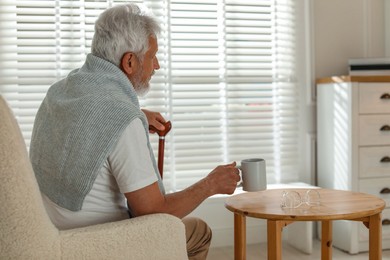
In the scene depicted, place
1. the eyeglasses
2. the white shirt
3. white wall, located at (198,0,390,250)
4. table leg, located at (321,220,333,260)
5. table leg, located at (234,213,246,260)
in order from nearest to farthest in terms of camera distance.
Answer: the white shirt < the eyeglasses < table leg, located at (234,213,246,260) < table leg, located at (321,220,333,260) < white wall, located at (198,0,390,250)

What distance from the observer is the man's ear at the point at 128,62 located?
71.1 inches

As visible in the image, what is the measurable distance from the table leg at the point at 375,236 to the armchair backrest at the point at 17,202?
4.05 ft

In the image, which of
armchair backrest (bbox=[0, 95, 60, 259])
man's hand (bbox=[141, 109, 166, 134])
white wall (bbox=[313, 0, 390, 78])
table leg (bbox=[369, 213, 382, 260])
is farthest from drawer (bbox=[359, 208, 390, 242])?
armchair backrest (bbox=[0, 95, 60, 259])

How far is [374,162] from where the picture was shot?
11.0 feet

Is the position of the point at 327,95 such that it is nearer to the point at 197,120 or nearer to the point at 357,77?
the point at 357,77

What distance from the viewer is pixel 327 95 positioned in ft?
11.7

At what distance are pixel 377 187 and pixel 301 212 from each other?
1.55m

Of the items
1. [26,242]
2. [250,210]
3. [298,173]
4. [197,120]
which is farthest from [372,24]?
[26,242]

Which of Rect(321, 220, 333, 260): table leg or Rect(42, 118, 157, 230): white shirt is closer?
Rect(42, 118, 157, 230): white shirt

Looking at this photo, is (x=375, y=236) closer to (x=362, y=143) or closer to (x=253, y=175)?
(x=253, y=175)

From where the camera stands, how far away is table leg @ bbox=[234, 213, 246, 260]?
2221mm

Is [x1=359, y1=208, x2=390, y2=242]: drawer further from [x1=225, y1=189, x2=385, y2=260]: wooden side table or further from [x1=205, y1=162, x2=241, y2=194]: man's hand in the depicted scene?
[x1=205, y1=162, x2=241, y2=194]: man's hand

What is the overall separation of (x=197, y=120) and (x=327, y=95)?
845mm

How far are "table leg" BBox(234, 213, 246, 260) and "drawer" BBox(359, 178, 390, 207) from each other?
52.9 inches
